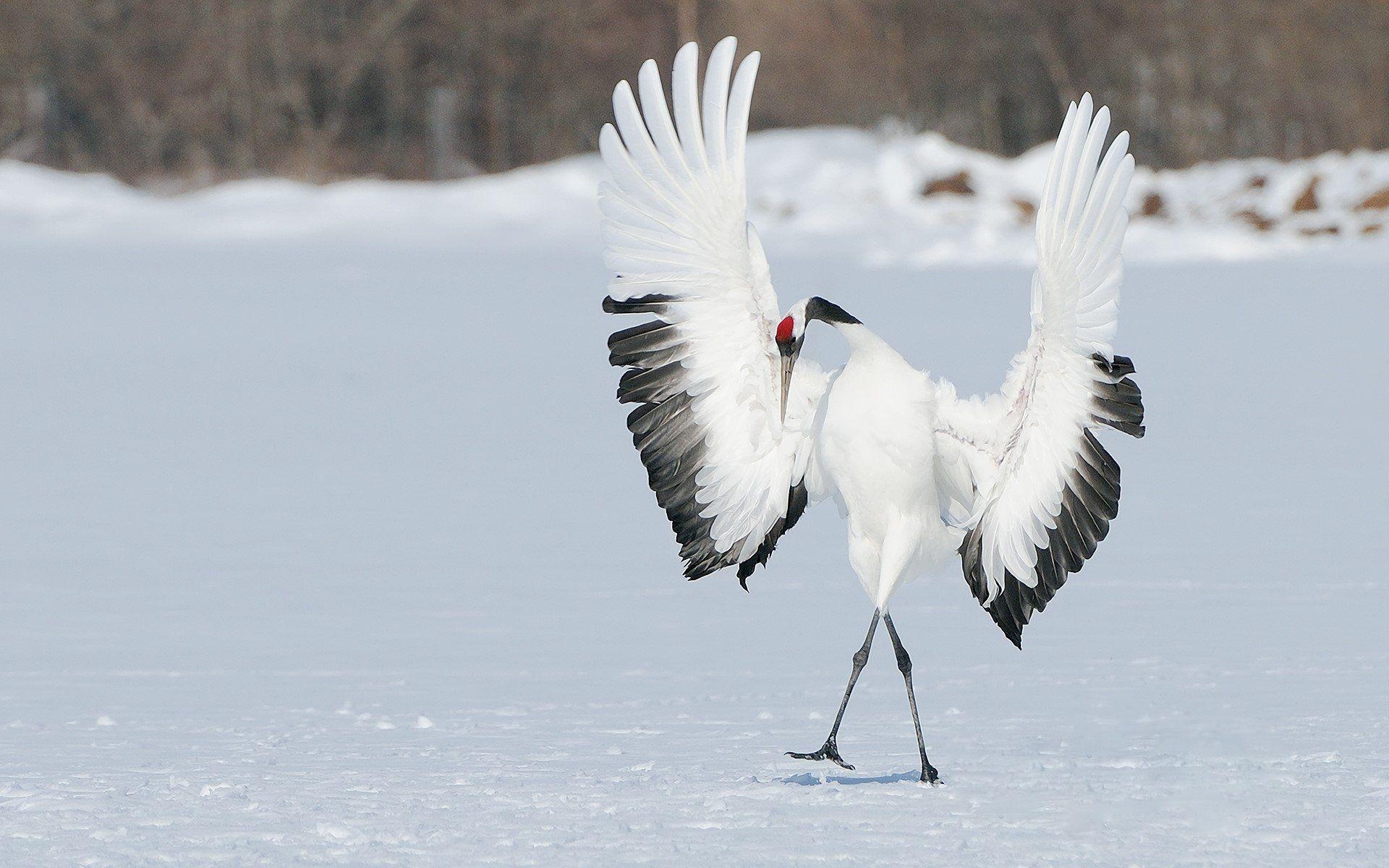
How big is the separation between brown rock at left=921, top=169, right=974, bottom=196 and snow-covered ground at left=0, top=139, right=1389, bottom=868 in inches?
454

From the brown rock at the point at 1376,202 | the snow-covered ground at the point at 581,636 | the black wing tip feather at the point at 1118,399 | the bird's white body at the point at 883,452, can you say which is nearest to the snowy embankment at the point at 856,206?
the brown rock at the point at 1376,202

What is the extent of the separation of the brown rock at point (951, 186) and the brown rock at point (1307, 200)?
14.5 feet

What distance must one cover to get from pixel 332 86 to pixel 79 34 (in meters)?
4.93

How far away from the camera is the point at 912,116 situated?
36000 mm

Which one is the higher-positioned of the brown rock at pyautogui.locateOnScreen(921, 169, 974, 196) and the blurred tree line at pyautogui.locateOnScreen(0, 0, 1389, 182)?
the blurred tree line at pyautogui.locateOnScreen(0, 0, 1389, 182)

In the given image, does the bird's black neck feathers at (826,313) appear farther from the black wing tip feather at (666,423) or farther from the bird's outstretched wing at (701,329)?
the black wing tip feather at (666,423)

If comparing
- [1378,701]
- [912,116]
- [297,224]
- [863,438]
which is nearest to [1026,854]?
[863,438]

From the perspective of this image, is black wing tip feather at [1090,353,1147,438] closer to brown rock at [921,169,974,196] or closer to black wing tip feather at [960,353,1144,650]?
black wing tip feather at [960,353,1144,650]

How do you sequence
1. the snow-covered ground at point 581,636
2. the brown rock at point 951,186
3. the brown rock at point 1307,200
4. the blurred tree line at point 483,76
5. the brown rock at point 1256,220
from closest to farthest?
the snow-covered ground at point 581,636
the brown rock at point 1256,220
the brown rock at point 1307,200
the brown rock at point 951,186
the blurred tree line at point 483,76

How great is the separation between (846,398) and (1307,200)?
2121 centimetres

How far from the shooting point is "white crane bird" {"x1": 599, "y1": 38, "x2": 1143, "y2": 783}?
448cm

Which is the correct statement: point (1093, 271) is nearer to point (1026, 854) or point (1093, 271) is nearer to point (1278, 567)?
point (1026, 854)

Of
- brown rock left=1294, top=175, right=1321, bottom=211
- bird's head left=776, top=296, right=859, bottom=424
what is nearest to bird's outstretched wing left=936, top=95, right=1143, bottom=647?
bird's head left=776, top=296, right=859, bottom=424

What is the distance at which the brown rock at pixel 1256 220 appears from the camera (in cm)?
2367
